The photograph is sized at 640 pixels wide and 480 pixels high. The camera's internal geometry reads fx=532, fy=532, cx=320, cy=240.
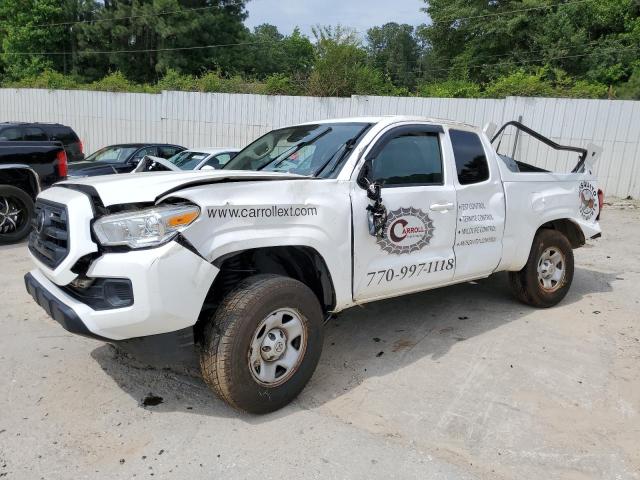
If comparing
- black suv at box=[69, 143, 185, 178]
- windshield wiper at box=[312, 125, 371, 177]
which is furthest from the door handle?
black suv at box=[69, 143, 185, 178]

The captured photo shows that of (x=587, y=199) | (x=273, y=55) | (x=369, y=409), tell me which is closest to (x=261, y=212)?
(x=369, y=409)

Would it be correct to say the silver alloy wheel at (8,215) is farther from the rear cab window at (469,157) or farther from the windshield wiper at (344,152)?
the rear cab window at (469,157)

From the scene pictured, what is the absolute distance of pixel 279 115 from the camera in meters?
16.6

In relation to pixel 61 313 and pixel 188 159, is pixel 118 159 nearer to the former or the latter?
pixel 188 159

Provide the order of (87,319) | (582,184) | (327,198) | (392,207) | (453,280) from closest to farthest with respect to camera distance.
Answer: (87,319) < (327,198) < (392,207) < (453,280) < (582,184)

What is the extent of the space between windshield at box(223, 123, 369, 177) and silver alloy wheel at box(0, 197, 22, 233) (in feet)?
14.9

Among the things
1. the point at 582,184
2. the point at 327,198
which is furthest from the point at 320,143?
the point at 582,184

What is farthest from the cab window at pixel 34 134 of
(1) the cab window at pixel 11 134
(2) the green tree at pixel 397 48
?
(2) the green tree at pixel 397 48

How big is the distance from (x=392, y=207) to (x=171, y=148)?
392 inches

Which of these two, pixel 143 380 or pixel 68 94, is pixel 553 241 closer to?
pixel 143 380

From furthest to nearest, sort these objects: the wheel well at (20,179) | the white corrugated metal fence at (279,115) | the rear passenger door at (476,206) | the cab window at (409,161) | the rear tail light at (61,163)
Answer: the white corrugated metal fence at (279,115), the rear tail light at (61,163), the wheel well at (20,179), the rear passenger door at (476,206), the cab window at (409,161)

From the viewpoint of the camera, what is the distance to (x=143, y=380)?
11.9ft

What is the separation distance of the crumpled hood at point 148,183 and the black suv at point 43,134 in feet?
34.1

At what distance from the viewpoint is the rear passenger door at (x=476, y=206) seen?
433 centimetres
